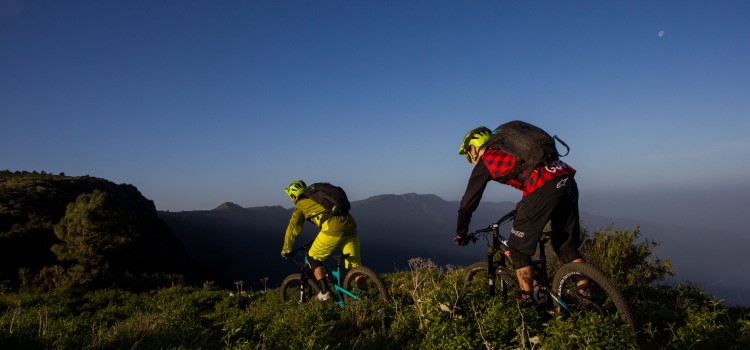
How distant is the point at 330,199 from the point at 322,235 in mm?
624

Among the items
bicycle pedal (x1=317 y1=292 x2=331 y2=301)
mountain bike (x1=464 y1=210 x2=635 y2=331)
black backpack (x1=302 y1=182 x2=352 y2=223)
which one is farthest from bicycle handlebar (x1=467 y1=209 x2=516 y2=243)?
bicycle pedal (x1=317 y1=292 x2=331 y2=301)

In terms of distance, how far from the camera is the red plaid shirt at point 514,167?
4.18m

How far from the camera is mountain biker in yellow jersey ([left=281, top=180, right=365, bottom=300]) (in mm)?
6797

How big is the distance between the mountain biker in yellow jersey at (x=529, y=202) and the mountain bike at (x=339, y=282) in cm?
183

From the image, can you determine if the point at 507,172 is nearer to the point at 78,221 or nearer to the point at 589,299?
the point at 589,299

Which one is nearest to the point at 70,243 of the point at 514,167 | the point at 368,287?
the point at 368,287

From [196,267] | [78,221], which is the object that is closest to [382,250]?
[196,267]

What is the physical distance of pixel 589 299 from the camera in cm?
404

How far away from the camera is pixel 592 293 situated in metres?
4.14

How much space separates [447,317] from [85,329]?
508 centimetres

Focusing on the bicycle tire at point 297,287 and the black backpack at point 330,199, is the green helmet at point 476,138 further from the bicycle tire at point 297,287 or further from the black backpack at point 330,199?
the bicycle tire at point 297,287

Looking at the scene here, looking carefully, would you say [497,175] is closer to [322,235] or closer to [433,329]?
[433,329]

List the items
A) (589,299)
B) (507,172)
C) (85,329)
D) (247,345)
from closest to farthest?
(247,345), (589,299), (507,172), (85,329)

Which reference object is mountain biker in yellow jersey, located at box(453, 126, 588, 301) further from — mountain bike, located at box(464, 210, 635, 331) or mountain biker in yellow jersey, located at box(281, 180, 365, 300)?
mountain biker in yellow jersey, located at box(281, 180, 365, 300)
